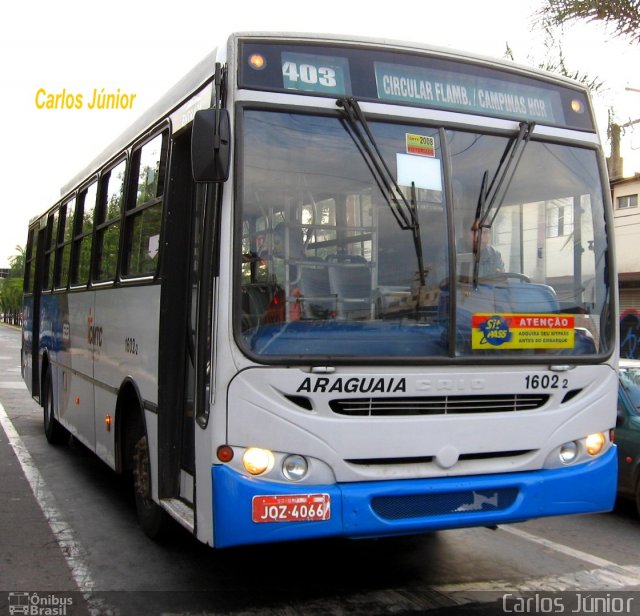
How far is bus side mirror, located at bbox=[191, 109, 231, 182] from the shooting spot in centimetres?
441

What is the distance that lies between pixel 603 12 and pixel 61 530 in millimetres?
10878

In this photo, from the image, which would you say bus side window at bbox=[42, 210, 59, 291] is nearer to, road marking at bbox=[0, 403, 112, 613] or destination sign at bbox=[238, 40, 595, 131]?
road marking at bbox=[0, 403, 112, 613]

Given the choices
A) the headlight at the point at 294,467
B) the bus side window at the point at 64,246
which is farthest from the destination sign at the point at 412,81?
the bus side window at the point at 64,246

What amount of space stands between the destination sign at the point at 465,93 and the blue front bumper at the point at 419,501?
220cm

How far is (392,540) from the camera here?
6.50 meters

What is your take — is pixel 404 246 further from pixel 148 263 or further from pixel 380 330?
pixel 148 263

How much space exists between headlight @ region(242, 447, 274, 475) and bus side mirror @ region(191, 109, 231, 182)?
144 centimetres

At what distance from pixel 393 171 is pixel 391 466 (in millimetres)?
1656

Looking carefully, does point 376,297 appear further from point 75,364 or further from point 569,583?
point 75,364

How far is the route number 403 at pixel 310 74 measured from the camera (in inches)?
188

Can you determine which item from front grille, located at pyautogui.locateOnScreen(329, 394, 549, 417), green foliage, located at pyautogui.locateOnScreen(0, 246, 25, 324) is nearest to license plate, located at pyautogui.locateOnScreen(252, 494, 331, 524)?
front grille, located at pyautogui.locateOnScreen(329, 394, 549, 417)

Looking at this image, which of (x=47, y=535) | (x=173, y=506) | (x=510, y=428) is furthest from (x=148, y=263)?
(x=510, y=428)

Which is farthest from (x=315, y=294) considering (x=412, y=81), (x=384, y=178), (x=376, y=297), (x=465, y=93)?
(x=465, y=93)

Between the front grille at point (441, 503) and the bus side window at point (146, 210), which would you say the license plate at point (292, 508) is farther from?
the bus side window at point (146, 210)
